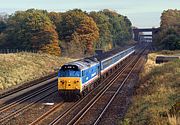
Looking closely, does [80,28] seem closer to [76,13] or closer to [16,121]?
[76,13]

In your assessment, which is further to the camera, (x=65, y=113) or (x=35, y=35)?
(x=35, y=35)

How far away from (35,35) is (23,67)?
29.8 metres

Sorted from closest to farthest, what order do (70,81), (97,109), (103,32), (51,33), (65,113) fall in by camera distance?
1. (65,113)
2. (97,109)
3. (70,81)
4. (51,33)
5. (103,32)

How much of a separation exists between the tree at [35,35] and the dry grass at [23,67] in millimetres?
11648

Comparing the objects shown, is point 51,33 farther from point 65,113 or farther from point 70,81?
point 65,113

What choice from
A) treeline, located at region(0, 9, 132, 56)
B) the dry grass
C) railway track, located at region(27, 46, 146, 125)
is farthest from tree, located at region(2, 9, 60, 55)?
railway track, located at region(27, 46, 146, 125)

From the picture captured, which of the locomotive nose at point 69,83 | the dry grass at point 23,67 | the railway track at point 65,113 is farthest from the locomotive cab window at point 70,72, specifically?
the dry grass at point 23,67

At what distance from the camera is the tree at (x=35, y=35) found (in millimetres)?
→ 79312

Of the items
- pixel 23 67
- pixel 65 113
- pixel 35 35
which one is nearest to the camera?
pixel 65 113

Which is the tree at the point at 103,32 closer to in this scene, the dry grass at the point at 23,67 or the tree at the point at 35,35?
the tree at the point at 35,35

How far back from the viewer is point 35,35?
8000cm

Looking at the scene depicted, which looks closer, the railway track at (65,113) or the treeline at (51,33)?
the railway track at (65,113)

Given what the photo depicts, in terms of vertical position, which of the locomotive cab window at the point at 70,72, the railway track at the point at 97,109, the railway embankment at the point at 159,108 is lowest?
the railway track at the point at 97,109

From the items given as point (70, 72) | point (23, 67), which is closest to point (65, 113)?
point (70, 72)
